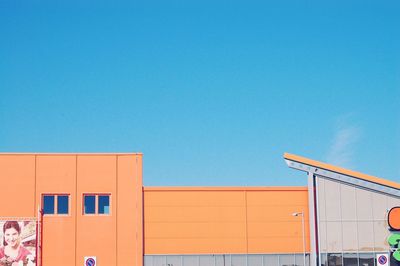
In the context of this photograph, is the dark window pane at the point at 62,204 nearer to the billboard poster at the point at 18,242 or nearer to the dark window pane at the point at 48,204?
the dark window pane at the point at 48,204

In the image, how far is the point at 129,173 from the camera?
56781 mm

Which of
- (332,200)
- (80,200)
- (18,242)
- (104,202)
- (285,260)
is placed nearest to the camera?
(18,242)

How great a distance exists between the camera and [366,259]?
184ft

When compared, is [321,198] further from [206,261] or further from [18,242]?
[18,242]

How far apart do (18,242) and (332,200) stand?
23.9m

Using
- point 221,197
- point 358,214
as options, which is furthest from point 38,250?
point 358,214

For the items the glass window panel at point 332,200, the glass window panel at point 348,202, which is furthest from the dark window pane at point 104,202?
the glass window panel at point 348,202

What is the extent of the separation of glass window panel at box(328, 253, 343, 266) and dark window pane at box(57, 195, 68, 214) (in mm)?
20307

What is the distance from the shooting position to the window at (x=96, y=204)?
56.2 meters

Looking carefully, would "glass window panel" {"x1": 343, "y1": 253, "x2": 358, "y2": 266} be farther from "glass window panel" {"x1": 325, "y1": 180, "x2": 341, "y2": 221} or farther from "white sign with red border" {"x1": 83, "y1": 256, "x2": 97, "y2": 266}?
"white sign with red border" {"x1": 83, "y1": 256, "x2": 97, "y2": 266}

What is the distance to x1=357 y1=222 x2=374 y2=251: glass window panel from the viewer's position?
184 ft

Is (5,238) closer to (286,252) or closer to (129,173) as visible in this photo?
(129,173)

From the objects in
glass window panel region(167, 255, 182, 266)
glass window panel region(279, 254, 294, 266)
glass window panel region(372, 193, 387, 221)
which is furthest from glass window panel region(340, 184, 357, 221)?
glass window panel region(167, 255, 182, 266)

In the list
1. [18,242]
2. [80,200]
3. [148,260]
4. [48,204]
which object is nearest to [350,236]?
[148,260]
